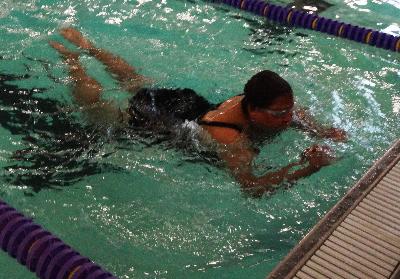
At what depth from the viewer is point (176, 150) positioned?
123 inches

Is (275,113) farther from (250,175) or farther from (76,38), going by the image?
(76,38)

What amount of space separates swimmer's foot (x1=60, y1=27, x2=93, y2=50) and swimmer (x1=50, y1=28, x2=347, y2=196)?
0.74 m

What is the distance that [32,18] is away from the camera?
4988 mm

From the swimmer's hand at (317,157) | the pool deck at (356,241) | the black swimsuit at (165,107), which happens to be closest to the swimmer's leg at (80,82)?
the black swimsuit at (165,107)

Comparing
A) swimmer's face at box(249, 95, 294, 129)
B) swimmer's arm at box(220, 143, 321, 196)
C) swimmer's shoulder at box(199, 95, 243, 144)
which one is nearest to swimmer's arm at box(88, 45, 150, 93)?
swimmer's shoulder at box(199, 95, 243, 144)

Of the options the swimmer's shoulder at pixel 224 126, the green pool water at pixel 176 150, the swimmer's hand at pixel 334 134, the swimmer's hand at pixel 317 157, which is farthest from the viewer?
the swimmer's hand at pixel 334 134

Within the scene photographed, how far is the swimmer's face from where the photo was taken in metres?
2.62

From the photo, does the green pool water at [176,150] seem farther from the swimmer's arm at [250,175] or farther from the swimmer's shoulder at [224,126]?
the swimmer's shoulder at [224,126]

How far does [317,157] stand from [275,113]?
557 mm

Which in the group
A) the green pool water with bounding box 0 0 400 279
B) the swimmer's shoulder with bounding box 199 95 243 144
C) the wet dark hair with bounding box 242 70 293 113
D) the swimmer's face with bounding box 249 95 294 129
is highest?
the wet dark hair with bounding box 242 70 293 113

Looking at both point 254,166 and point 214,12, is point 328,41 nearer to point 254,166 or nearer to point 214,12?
point 214,12

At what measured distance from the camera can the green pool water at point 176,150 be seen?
2514 millimetres

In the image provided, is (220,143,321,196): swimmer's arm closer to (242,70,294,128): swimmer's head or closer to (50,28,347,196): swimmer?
(50,28,347,196): swimmer

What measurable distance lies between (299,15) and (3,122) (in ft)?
10.8
